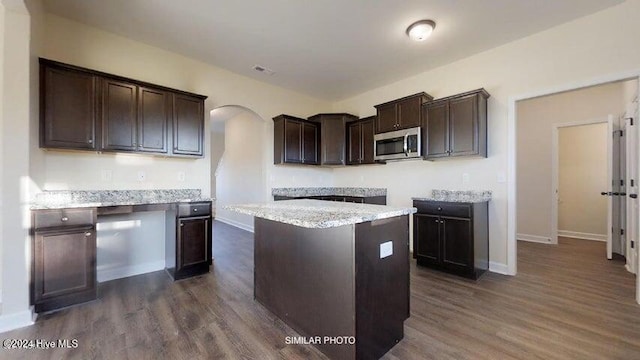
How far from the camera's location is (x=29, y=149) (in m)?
2.14

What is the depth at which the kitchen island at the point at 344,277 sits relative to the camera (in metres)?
1.49

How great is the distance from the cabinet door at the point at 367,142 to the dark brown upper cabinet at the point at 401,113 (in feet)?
1.07

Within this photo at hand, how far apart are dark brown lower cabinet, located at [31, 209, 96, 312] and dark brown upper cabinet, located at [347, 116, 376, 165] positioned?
3677 mm

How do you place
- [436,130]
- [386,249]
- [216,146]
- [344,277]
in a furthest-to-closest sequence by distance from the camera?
[216,146] → [436,130] → [386,249] → [344,277]

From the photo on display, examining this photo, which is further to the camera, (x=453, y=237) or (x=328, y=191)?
(x=328, y=191)

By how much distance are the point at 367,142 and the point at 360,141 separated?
0.15 m

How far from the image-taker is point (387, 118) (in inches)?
157

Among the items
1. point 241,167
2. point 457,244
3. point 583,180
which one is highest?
point 241,167

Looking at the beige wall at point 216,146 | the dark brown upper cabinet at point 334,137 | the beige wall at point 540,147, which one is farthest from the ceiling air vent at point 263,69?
the beige wall at point 216,146

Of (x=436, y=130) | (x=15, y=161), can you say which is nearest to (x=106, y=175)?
(x=15, y=161)

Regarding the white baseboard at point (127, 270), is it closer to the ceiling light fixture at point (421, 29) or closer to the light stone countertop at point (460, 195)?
the light stone countertop at point (460, 195)

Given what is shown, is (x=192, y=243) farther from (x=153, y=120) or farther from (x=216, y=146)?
(x=216, y=146)

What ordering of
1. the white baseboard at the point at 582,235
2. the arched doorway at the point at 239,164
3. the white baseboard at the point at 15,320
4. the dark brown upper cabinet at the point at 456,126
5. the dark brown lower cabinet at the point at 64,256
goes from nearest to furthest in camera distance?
the white baseboard at the point at 15,320, the dark brown lower cabinet at the point at 64,256, the dark brown upper cabinet at the point at 456,126, the white baseboard at the point at 582,235, the arched doorway at the point at 239,164

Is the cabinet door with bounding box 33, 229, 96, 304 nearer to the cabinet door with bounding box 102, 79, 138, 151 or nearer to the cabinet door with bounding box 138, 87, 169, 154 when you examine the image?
the cabinet door with bounding box 102, 79, 138, 151
